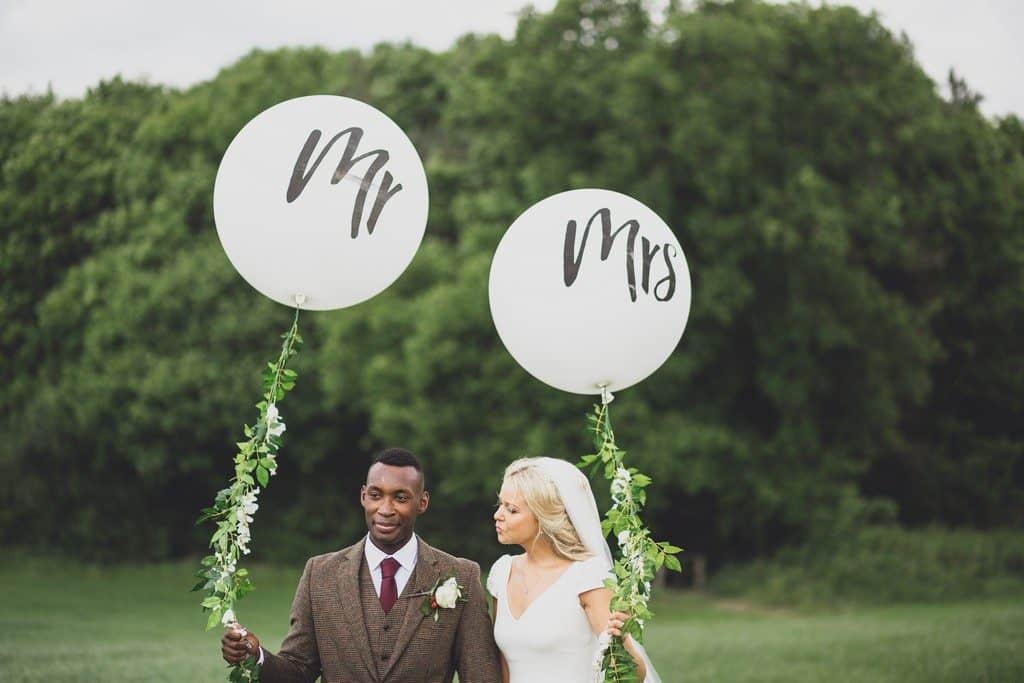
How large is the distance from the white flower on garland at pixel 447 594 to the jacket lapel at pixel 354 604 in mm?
280

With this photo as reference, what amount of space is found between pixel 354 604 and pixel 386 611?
12cm

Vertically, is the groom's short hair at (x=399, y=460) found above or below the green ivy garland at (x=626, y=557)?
above

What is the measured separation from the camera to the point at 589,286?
186 inches

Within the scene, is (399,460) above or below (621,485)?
above

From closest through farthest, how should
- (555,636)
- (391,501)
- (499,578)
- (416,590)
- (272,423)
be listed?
(391,501), (416,590), (555,636), (272,423), (499,578)

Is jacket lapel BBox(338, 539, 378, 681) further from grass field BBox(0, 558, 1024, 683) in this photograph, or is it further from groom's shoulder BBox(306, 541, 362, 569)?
grass field BBox(0, 558, 1024, 683)

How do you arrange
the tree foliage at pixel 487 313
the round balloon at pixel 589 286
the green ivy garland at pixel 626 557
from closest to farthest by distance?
the green ivy garland at pixel 626 557
the round balloon at pixel 589 286
the tree foliage at pixel 487 313

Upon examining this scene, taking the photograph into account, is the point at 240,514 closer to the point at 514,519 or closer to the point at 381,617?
the point at 381,617

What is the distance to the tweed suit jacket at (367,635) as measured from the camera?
168 inches

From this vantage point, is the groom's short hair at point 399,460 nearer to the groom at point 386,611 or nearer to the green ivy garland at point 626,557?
the groom at point 386,611

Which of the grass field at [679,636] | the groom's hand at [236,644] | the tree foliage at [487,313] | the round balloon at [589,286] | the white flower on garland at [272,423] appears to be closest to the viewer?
the groom's hand at [236,644]

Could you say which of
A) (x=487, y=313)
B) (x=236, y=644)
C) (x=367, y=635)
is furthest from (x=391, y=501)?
(x=487, y=313)

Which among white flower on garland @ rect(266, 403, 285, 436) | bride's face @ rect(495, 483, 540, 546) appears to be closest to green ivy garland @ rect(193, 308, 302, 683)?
white flower on garland @ rect(266, 403, 285, 436)

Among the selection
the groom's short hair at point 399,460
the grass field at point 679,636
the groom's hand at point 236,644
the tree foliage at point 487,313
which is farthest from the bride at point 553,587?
the tree foliage at point 487,313
